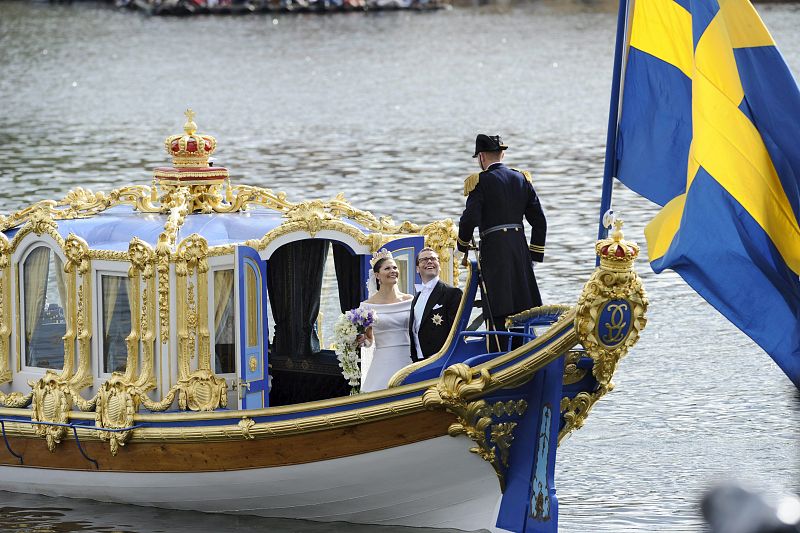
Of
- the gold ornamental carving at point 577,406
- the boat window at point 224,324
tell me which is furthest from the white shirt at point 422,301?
the boat window at point 224,324

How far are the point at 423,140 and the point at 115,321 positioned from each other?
3138cm

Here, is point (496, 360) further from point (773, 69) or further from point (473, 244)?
point (773, 69)

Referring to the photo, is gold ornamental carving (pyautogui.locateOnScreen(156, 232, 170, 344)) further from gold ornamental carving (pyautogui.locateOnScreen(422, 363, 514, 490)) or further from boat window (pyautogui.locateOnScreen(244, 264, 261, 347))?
gold ornamental carving (pyautogui.locateOnScreen(422, 363, 514, 490))

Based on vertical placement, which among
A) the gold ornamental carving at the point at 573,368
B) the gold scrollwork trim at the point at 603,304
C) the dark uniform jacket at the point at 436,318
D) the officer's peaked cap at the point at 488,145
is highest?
the officer's peaked cap at the point at 488,145

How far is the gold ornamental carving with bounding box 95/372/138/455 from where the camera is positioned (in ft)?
46.7

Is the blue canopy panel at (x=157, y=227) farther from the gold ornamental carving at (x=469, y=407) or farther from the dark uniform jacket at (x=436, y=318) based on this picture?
the gold ornamental carving at (x=469, y=407)

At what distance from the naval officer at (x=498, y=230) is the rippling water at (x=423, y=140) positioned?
2.19m

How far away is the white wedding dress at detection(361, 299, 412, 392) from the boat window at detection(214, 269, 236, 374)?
4.04 ft

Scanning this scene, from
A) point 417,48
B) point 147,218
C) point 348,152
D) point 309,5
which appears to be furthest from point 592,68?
point 147,218

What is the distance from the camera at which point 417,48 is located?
276 feet

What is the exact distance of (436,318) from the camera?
13508mm

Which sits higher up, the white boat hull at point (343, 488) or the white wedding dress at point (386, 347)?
the white wedding dress at point (386, 347)

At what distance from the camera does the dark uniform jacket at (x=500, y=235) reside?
43.5 feet

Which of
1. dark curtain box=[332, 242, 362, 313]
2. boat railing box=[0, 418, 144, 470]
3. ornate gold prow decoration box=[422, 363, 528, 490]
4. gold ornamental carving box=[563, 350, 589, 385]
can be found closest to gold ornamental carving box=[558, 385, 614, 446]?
gold ornamental carving box=[563, 350, 589, 385]
